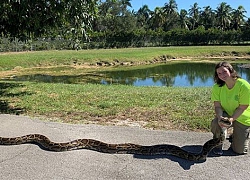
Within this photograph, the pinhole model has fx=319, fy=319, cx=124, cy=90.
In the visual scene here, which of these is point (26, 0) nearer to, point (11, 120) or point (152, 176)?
point (11, 120)

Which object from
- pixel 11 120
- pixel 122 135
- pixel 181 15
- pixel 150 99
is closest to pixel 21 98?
pixel 11 120

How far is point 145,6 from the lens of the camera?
120625 mm

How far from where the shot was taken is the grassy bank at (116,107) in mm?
8602

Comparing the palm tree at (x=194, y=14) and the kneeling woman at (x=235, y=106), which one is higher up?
the palm tree at (x=194, y=14)

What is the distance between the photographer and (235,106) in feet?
18.6

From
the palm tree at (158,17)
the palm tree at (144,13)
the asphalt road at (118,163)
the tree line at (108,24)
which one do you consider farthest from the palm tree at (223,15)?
the asphalt road at (118,163)

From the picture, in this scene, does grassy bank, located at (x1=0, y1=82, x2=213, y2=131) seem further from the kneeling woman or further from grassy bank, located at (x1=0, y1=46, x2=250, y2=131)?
the kneeling woman

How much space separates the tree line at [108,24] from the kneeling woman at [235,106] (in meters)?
5.47

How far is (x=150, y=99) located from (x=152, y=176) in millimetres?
6814

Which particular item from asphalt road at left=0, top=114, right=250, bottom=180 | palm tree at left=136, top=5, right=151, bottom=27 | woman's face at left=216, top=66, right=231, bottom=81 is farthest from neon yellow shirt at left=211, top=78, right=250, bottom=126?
palm tree at left=136, top=5, right=151, bottom=27

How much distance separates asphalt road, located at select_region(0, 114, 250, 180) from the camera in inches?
196

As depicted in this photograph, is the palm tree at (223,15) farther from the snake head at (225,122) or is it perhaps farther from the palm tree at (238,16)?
the snake head at (225,122)

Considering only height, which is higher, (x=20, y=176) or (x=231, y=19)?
(x=231, y=19)

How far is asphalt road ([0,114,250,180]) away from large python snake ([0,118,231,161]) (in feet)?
0.38
